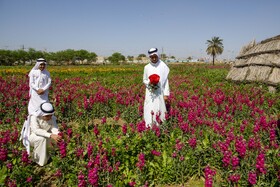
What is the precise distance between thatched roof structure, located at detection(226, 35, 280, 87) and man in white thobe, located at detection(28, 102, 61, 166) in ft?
36.1

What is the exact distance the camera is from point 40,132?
16.4ft

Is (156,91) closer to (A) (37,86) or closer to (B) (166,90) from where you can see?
(B) (166,90)

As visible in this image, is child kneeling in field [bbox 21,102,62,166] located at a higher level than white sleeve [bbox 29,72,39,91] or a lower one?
lower

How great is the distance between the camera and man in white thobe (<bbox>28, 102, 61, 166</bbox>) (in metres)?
4.99

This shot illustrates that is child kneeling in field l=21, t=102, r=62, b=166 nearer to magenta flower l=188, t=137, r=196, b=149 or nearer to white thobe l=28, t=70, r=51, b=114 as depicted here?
white thobe l=28, t=70, r=51, b=114

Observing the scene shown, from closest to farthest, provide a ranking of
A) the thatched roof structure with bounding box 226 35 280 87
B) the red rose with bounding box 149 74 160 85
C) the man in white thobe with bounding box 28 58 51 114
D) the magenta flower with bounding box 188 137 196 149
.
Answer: the magenta flower with bounding box 188 137 196 149 → the red rose with bounding box 149 74 160 85 → the man in white thobe with bounding box 28 58 51 114 → the thatched roof structure with bounding box 226 35 280 87

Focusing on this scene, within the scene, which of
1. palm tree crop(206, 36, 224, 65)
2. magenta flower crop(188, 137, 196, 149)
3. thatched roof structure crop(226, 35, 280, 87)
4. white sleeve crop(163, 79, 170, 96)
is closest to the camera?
magenta flower crop(188, 137, 196, 149)

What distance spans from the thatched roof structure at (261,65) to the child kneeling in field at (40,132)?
433 inches

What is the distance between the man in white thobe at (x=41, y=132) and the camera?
16.4ft

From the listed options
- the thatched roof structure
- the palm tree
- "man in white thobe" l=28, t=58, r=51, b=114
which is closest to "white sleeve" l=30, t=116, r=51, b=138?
"man in white thobe" l=28, t=58, r=51, b=114

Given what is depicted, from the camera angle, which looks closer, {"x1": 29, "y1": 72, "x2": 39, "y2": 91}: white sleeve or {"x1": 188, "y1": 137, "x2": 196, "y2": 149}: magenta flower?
{"x1": 188, "y1": 137, "x2": 196, "y2": 149}: magenta flower

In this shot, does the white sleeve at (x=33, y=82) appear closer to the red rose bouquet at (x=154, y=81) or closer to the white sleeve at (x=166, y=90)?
the red rose bouquet at (x=154, y=81)

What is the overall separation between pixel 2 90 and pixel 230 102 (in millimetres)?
9687

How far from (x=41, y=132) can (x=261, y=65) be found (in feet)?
44.2
